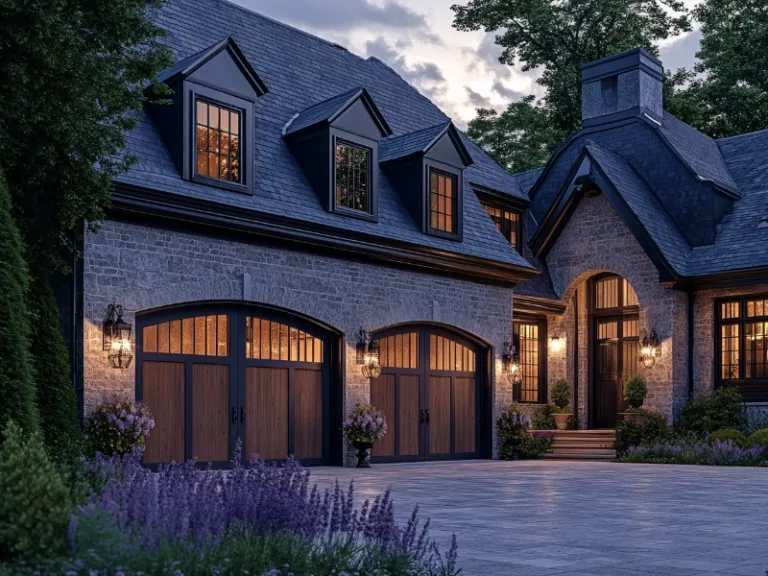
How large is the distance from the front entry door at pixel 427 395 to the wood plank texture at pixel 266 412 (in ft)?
7.97

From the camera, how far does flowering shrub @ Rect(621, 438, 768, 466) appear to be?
2077 cm

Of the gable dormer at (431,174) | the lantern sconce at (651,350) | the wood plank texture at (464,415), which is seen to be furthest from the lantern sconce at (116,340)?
the lantern sconce at (651,350)

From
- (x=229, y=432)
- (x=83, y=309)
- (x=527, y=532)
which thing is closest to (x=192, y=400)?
(x=229, y=432)

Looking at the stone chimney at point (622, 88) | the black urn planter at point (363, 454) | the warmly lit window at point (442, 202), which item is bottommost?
the black urn planter at point (363, 454)

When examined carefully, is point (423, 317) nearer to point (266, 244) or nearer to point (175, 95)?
point (266, 244)

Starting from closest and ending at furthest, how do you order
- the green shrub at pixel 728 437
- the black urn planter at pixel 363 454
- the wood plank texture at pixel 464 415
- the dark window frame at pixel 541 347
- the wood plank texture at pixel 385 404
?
the black urn planter at pixel 363 454
the wood plank texture at pixel 385 404
the green shrub at pixel 728 437
the wood plank texture at pixel 464 415
the dark window frame at pixel 541 347

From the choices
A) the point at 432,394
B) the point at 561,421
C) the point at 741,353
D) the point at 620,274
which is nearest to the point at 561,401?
the point at 561,421

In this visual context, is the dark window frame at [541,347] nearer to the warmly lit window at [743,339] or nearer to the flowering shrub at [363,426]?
the warmly lit window at [743,339]

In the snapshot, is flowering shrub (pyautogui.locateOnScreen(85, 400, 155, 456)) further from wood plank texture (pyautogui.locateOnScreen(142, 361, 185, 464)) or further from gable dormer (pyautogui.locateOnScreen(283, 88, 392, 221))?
gable dormer (pyautogui.locateOnScreen(283, 88, 392, 221))

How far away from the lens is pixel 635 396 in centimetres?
2433

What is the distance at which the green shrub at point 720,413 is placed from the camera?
23453 mm

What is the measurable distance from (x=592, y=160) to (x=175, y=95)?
1224 centimetres

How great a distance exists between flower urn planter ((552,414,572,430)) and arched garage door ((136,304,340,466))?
8.23 metres

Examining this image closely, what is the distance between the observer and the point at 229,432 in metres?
17.8
